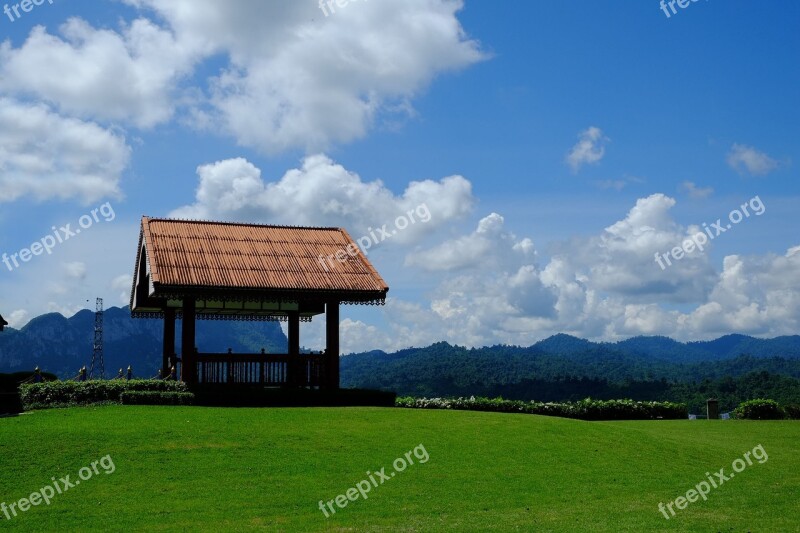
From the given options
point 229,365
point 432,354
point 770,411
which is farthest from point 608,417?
point 432,354

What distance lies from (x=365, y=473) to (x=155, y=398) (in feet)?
29.1

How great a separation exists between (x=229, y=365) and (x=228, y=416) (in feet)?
20.3

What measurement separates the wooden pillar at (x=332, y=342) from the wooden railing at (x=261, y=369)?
0.39m

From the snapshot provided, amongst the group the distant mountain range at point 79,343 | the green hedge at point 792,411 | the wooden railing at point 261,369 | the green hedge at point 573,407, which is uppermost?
the distant mountain range at point 79,343

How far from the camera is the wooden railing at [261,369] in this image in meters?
24.2

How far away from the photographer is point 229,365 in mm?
24578

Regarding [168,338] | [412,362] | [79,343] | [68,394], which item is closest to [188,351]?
[68,394]

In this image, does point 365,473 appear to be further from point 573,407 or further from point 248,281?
point 573,407

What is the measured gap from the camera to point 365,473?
14.1 m

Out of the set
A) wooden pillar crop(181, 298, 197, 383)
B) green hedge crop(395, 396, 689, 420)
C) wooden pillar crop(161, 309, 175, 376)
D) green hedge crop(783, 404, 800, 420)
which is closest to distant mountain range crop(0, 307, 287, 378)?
wooden pillar crop(161, 309, 175, 376)

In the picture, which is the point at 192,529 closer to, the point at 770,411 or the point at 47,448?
the point at 47,448

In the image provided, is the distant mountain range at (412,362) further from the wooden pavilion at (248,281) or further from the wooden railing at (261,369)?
the wooden railing at (261,369)

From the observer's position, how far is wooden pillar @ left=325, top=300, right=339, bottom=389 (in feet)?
82.0

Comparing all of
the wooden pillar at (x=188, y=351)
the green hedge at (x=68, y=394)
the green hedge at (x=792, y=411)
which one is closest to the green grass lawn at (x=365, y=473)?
the green hedge at (x=68, y=394)
